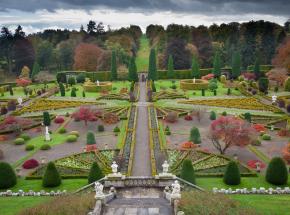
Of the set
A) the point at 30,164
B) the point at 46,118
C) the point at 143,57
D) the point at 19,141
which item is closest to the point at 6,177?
the point at 30,164

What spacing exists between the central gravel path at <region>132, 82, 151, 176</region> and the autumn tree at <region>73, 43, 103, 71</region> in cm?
3958

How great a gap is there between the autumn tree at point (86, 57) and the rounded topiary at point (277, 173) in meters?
73.1

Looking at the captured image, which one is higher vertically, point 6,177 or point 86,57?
point 86,57

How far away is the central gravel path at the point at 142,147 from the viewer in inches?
1208

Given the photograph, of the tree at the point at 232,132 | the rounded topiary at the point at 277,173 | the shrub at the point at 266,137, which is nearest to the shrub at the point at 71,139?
the tree at the point at 232,132

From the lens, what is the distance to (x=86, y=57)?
95188mm

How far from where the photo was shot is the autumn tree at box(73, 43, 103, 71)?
94625 millimetres

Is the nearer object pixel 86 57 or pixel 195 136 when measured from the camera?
pixel 195 136

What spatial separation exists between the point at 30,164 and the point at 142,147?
37.0 ft

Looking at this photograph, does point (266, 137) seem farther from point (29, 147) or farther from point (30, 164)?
point (29, 147)

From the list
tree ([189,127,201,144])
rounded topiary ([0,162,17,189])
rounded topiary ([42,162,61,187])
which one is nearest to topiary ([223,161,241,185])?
tree ([189,127,201,144])

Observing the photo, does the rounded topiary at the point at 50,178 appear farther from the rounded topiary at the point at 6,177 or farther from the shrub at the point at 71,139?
the shrub at the point at 71,139

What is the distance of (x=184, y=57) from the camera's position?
93.9 meters

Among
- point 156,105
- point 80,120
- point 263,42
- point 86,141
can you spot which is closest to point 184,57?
point 263,42
